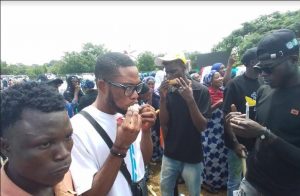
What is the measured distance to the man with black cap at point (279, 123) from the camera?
228 centimetres

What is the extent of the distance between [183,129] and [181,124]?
6 centimetres

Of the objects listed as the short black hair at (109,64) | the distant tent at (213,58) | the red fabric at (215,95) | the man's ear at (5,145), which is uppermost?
the short black hair at (109,64)

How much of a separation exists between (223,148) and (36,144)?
405cm

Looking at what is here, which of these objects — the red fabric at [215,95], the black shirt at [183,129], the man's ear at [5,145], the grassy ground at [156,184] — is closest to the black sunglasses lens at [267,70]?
the black shirt at [183,129]

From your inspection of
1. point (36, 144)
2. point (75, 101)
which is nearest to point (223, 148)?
point (75, 101)

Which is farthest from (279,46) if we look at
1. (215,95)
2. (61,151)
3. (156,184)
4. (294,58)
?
(156,184)

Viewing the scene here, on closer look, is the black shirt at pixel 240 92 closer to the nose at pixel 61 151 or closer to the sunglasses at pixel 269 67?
the sunglasses at pixel 269 67

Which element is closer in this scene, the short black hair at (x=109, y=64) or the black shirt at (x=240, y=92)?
the short black hair at (x=109, y=64)

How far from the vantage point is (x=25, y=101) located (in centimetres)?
114

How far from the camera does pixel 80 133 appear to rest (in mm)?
1675

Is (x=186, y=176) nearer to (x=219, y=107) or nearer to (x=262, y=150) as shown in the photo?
(x=262, y=150)

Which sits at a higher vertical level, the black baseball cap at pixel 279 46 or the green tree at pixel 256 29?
the black baseball cap at pixel 279 46

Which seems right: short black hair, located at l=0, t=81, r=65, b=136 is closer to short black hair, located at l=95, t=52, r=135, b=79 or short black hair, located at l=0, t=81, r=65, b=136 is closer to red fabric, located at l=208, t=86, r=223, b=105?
short black hair, located at l=95, t=52, r=135, b=79

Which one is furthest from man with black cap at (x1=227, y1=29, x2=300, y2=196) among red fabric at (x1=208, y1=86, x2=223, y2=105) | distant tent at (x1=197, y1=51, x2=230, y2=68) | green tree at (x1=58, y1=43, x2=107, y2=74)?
green tree at (x1=58, y1=43, x2=107, y2=74)
